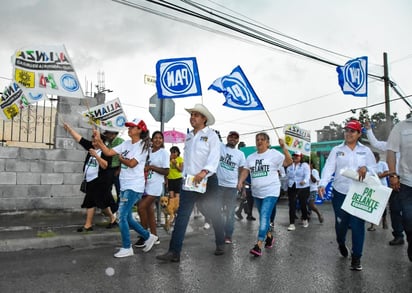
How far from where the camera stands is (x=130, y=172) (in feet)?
17.2

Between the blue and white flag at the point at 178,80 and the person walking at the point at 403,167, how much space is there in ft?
12.7

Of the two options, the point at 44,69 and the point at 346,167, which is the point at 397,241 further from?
the point at 44,69

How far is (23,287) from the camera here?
3.82 metres

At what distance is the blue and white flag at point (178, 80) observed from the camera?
763 cm

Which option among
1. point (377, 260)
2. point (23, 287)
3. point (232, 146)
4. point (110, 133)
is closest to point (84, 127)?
point (110, 133)

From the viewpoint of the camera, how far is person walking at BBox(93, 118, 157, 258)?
5164 millimetres

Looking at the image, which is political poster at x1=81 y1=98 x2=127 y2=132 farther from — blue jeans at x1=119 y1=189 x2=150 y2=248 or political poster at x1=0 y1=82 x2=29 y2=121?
blue jeans at x1=119 y1=189 x2=150 y2=248

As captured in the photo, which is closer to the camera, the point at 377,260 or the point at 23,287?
→ the point at 23,287

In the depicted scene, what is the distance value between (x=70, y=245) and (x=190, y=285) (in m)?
2.66

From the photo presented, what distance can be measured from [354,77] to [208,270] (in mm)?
7926

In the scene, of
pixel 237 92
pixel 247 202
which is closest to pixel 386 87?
pixel 247 202

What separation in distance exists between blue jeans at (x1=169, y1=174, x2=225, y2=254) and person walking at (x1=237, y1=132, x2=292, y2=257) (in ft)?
1.96

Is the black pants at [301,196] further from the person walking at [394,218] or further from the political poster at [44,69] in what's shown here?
the political poster at [44,69]

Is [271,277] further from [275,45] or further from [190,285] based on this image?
[275,45]
